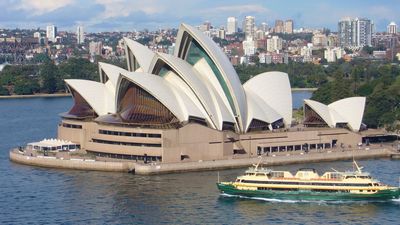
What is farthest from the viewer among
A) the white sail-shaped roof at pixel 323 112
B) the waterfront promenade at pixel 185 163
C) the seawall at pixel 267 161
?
the white sail-shaped roof at pixel 323 112

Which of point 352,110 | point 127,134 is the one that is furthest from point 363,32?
point 127,134

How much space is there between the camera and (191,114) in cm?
3944

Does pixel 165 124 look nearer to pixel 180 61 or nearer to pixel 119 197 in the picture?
pixel 180 61

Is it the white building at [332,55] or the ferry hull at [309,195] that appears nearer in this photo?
the ferry hull at [309,195]

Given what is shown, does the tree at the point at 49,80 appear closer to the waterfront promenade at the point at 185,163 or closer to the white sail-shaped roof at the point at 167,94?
the waterfront promenade at the point at 185,163

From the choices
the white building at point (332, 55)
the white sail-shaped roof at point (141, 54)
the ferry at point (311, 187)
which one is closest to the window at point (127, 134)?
the white sail-shaped roof at point (141, 54)

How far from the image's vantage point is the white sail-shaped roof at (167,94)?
3909 centimetres

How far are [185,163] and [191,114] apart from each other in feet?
9.36

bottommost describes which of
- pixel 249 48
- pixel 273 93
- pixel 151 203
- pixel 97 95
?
pixel 151 203

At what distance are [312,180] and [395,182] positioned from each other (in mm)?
4520

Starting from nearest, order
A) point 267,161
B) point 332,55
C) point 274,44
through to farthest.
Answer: point 267,161 < point 332,55 < point 274,44

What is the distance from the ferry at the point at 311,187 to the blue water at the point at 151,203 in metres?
0.27

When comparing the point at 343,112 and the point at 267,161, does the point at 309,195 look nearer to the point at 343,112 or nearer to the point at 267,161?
the point at 267,161

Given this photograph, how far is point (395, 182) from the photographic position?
33.8 metres
